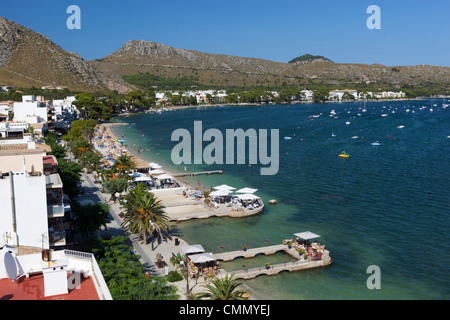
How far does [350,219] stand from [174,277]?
20696 millimetres

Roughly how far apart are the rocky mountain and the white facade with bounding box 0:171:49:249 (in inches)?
5828

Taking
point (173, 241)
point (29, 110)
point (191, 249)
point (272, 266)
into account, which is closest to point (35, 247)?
point (191, 249)

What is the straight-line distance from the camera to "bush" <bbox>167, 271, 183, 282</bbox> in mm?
24484

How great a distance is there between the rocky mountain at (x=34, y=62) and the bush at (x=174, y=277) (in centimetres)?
14591

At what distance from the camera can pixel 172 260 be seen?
27.4 m

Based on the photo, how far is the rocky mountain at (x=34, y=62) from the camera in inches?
6225

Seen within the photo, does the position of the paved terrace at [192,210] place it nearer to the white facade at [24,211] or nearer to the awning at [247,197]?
the awning at [247,197]

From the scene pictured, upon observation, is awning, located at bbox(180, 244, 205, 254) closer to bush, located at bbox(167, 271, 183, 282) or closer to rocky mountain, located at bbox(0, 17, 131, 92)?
bush, located at bbox(167, 271, 183, 282)

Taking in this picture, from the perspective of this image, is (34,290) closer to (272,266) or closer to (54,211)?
(54,211)

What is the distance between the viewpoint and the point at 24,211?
17609 millimetres

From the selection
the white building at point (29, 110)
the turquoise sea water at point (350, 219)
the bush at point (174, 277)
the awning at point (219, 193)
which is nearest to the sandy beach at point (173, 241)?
the bush at point (174, 277)
